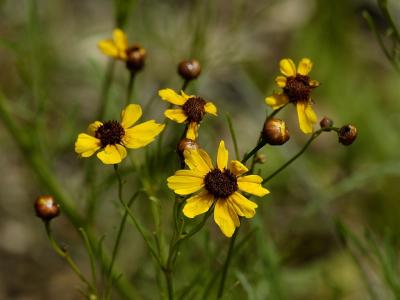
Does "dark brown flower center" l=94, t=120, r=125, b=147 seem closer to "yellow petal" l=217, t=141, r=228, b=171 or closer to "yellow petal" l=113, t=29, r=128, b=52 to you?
"yellow petal" l=217, t=141, r=228, b=171

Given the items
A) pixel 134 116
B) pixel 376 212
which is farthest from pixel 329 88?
pixel 134 116

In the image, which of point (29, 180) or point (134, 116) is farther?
point (29, 180)

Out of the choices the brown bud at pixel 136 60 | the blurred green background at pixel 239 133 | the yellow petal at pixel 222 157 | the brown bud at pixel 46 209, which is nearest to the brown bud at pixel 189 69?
the brown bud at pixel 136 60

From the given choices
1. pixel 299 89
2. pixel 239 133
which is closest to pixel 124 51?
pixel 299 89

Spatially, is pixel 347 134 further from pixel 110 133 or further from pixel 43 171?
pixel 43 171

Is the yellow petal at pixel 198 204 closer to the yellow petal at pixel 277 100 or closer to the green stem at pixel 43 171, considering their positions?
the yellow petal at pixel 277 100

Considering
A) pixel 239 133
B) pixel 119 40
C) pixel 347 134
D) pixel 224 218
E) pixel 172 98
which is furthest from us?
pixel 239 133

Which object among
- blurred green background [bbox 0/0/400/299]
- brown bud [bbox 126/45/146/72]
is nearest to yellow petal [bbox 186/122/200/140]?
brown bud [bbox 126/45/146/72]

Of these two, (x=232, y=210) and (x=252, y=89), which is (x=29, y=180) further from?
(x=232, y=210)
